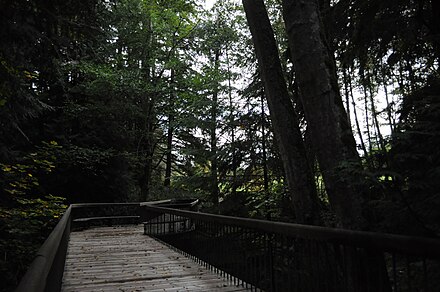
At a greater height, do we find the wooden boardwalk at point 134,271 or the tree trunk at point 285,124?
the tree trunk at point 285,124

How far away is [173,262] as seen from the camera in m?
6.13

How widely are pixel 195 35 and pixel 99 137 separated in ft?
26.1

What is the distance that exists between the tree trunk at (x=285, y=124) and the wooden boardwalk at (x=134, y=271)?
1.57m

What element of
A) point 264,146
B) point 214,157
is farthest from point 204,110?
point 264,146

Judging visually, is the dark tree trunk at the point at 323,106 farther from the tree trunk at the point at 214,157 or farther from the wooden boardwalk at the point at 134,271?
the tree trunk at the point at 214,157

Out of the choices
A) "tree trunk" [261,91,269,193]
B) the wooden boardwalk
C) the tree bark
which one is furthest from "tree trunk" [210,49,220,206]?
the tree bark

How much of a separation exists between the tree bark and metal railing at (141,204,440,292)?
567mm

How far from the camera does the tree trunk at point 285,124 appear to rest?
16.0ft

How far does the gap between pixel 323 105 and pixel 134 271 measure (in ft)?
13.1

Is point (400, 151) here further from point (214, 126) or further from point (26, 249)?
point (214, 126)

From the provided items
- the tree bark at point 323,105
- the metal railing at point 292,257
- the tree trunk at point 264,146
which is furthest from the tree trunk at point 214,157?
the tree bark at point 323,105

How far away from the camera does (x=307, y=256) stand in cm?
309

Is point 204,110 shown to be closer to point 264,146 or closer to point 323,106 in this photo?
point 264,146

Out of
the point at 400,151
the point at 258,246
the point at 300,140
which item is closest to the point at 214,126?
the point at 300,140
